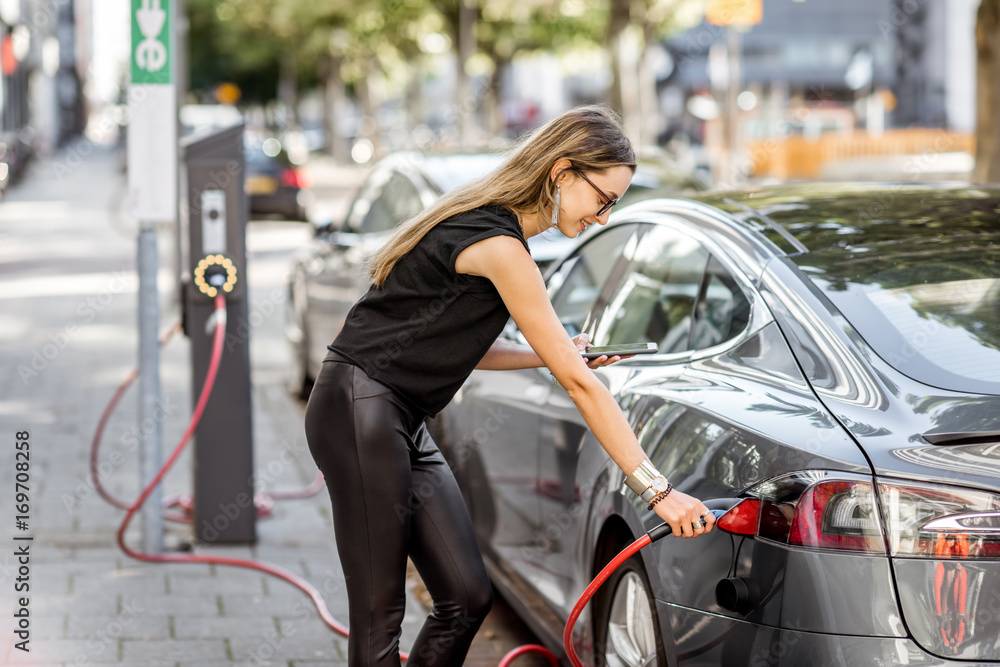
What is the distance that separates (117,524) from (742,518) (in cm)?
398

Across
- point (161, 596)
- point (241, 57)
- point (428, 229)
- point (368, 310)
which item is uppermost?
point (241, 57)

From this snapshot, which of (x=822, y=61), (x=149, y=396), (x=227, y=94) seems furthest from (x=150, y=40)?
(x=822, y=61)

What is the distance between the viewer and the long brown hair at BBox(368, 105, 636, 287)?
2709mm

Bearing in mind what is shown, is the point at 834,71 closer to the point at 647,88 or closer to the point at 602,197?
the point at 647,88

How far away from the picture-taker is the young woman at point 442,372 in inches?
103

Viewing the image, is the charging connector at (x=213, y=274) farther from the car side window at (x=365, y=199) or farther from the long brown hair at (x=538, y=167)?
the car side window at (x=365, y=199)

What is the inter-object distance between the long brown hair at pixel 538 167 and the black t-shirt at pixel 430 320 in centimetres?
3

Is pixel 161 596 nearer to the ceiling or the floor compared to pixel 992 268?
nearer to the floor

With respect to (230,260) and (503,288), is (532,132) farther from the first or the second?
(230,260)

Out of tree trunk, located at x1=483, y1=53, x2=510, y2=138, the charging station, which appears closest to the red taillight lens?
the charging station

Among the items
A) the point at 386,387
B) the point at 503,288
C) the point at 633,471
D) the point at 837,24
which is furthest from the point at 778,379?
the point at 837,24

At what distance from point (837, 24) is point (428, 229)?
7738 centimetres

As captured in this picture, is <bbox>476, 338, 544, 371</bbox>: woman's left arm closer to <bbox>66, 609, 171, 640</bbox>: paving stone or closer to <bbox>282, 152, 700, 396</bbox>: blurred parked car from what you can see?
<bbox>66, 609, 171, 640</bbox>: paving stone

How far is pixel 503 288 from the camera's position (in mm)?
2621
